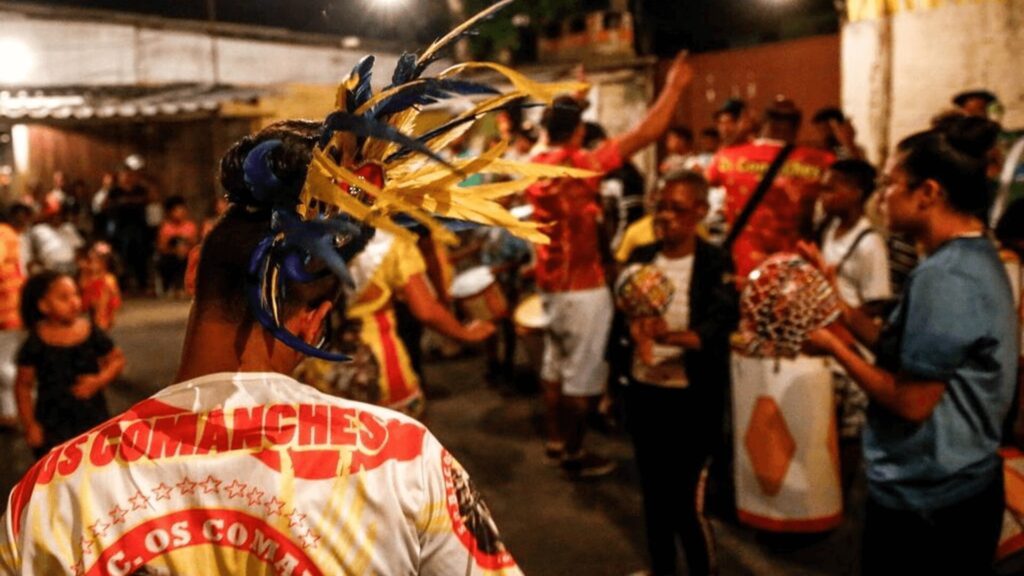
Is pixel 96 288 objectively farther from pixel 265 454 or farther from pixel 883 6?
pixel 883 6

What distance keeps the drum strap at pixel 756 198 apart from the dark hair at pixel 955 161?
1.71 metres

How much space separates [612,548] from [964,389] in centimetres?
237

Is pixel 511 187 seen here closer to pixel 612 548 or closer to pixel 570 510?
pixel 612 548

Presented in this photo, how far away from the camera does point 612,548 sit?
14.6ft

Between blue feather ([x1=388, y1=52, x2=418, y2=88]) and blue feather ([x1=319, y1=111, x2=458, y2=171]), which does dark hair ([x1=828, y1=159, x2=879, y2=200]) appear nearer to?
blue feather ([x1=388, y1=52, x2=418, y2=88])

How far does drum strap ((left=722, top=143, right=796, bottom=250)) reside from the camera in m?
4.42

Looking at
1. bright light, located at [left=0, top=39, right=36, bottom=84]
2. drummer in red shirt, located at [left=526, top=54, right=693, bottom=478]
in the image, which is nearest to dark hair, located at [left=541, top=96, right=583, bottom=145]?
drummer in red shirt, located at [left=526, top=54, right=693, bottom=478]

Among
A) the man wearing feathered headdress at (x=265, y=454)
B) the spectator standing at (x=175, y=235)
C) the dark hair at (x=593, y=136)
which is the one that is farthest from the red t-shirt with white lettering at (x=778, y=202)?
the spectator standing at (x=175, y=235)

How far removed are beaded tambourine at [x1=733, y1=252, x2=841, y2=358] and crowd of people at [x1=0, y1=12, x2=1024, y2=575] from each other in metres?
0.08

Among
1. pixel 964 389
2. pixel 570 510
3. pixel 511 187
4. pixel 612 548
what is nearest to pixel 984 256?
pixel 964 389

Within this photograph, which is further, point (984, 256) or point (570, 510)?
point (570, 510)

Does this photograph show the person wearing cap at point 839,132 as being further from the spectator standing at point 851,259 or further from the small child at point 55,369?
the small child at point 55,369

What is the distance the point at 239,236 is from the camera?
1358mm

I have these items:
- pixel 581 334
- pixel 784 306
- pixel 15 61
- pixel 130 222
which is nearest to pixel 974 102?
pixel 581 334
